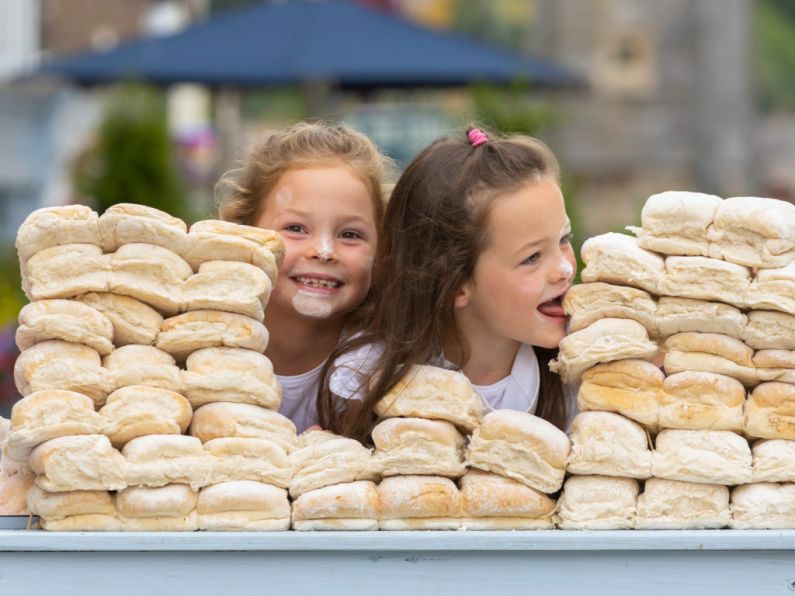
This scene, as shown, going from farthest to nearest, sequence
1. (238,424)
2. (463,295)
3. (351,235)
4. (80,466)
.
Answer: (351,235)
(463,295)
(238,424)
(80,466)

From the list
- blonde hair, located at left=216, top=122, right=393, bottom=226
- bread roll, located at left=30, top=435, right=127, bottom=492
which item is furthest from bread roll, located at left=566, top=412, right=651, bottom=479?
→ blonde hair, located at left=216, top=122, right=393, bottom=226

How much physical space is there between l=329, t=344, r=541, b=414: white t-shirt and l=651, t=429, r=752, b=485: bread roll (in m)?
0.44

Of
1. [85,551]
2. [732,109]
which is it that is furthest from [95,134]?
[85,551]

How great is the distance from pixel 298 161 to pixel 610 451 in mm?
1206

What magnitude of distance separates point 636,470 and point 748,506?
7.8 inches

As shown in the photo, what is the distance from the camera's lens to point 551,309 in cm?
273

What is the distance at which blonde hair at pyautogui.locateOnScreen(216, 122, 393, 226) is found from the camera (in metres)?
3.31

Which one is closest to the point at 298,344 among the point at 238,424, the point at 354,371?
the point at 354,371

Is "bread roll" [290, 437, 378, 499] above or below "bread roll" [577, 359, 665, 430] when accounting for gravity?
below

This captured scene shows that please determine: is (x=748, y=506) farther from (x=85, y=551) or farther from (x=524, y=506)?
(x=85, y=551)

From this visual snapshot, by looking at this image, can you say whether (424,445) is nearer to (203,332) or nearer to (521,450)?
(521,450)

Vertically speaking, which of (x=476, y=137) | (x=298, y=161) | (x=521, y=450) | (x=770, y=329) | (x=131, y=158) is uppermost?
(x=131, y=158)

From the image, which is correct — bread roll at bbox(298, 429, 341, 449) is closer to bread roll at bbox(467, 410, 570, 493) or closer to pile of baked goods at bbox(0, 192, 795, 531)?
pile of baked goods at bbox(0, 192, 795, 531)

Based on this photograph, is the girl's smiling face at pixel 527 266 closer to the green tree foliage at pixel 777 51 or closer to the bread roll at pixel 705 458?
the bread roll at pixel 705 458
